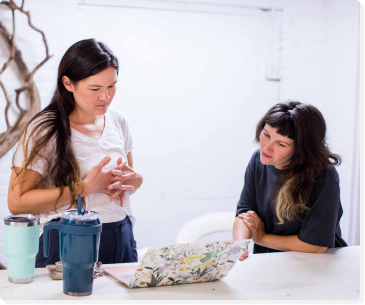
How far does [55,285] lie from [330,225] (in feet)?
3.40

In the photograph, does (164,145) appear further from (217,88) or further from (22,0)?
(22,0)

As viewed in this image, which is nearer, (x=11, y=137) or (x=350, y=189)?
(x=11, y=137)

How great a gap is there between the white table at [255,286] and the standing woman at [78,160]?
262 millimetres

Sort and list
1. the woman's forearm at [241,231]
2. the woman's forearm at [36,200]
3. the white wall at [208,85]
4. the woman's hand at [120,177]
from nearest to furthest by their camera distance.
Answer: the woman's forearm at [36,200], the woman's hand at [120,177], the woman's forearm at [241,231], the white wall at [208,85]

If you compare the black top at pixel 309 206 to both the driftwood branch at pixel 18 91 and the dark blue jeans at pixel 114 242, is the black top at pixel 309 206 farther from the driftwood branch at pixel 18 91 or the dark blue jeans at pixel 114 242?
the driftwood branch at pixel 18 91

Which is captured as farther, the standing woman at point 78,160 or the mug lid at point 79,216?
the standing woman at point 78,160

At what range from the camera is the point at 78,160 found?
1503 millimetres

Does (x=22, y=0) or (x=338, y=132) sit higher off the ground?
(x=22, y=0)

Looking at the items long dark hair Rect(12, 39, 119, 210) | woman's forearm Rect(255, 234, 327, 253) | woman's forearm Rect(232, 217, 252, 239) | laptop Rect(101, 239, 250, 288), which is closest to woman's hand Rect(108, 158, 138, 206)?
long dark hair Rect(12, 39, 119, 210)

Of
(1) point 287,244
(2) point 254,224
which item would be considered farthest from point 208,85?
(1) point 287,244

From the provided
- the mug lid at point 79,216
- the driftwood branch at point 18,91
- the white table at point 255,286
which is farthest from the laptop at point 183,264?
the driftwood branch at point 18,91

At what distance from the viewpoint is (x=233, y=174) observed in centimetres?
355

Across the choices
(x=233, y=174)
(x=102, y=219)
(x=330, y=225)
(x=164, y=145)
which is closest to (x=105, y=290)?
(x=102, y=219)

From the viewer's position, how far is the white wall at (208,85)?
3238mm
